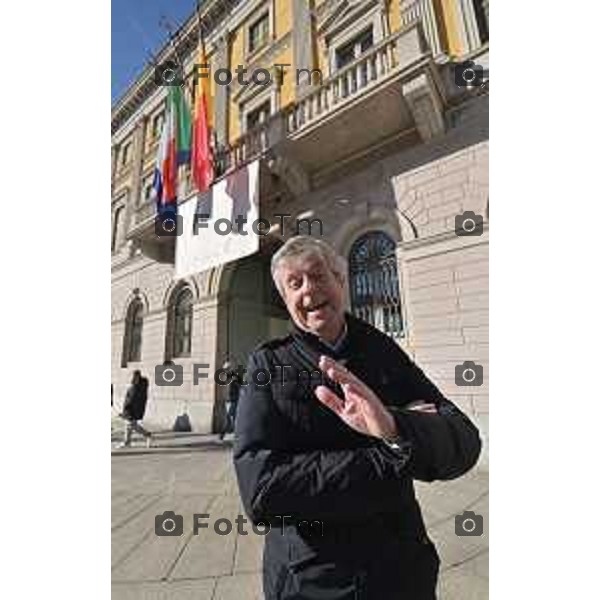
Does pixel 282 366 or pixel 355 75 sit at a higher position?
pixel 355 75

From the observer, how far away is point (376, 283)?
3.72 metres

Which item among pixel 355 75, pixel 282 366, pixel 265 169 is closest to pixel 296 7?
pixel 355 75

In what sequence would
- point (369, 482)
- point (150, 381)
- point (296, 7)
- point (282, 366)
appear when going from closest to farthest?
1. point (369, 482)
2. point (282, 366)
3. point (150, 381)
4. point (296, 7)

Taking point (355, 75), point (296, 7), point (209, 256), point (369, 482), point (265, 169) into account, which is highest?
point (296, 7)

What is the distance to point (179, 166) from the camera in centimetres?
446

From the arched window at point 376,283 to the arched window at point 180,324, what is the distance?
2.44m

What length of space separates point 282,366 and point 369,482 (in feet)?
0.82
